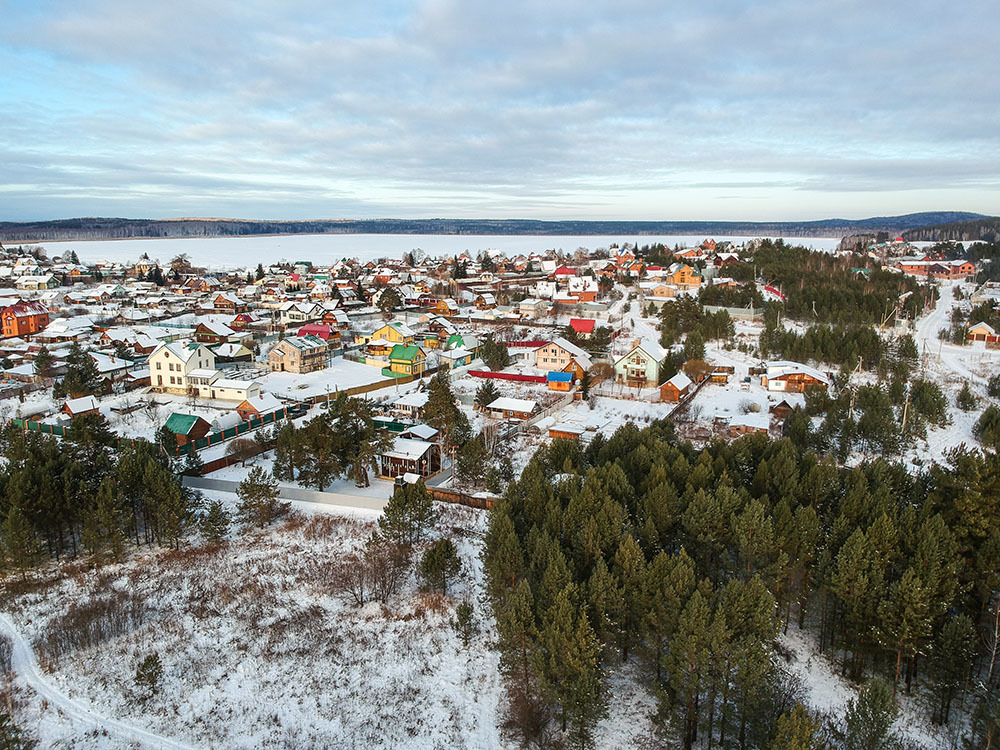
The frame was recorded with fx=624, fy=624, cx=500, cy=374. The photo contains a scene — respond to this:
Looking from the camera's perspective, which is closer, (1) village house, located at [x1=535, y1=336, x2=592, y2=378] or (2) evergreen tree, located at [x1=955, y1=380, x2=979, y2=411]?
(2) evergreen tree, located at [x1=955, y1=380, x2=979, y2=411]

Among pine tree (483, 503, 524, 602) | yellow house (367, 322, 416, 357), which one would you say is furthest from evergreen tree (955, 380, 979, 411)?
yellow house (367, 322, 416, 357)

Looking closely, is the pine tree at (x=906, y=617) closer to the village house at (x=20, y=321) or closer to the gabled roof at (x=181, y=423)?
the gabled roof at (x=181, y=423)

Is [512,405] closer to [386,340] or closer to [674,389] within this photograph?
[674,389]

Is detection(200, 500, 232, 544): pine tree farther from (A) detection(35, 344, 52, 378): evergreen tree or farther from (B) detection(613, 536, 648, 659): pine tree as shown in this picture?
(A) detection(35, 344, 52, 378): evergreen tree

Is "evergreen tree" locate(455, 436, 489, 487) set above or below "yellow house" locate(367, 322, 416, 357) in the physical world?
below

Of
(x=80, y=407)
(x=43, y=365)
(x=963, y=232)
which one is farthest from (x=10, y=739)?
(x=963, y=232)

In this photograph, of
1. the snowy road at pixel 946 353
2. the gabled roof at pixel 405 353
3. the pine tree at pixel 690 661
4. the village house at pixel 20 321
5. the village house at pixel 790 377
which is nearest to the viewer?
the pine tree at pixel 690 661

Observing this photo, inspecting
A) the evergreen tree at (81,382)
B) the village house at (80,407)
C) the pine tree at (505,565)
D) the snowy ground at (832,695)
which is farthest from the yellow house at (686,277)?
the pine tree at (505,565)
